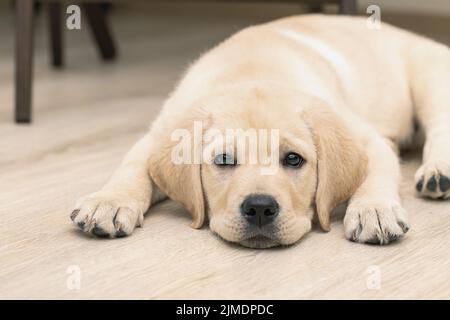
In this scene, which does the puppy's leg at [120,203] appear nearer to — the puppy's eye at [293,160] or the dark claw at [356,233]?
the puppy's eye at [293,160]

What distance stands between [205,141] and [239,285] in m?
0.52

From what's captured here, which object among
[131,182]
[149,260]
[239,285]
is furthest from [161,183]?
[239,285]

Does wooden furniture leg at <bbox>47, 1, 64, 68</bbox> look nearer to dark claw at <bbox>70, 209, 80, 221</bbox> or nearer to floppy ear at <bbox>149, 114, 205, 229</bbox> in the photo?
floppy ear at <bbox>149, 114, 205, 229</bbox>

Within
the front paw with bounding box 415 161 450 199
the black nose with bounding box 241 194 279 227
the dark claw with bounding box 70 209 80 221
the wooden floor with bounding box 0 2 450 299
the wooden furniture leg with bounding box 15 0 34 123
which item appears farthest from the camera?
the wooden furniture leg with bounding box 15 0 34 123

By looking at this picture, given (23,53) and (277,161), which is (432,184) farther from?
(23,53)

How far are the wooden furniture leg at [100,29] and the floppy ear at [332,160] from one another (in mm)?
3175

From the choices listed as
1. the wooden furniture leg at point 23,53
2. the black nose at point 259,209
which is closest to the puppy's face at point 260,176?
the black nose at point 259,209

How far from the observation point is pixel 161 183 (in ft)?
8.03

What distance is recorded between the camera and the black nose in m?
2.11

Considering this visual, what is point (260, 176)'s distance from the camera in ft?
7.18

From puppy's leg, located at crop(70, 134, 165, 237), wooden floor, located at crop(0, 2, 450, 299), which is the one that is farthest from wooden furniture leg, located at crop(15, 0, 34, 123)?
puppy's leg, located at crop(70, 134, 165, 237)

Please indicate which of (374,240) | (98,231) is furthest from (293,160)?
(98,231)

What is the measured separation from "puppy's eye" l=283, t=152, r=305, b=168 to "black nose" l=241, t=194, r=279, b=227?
198mm
